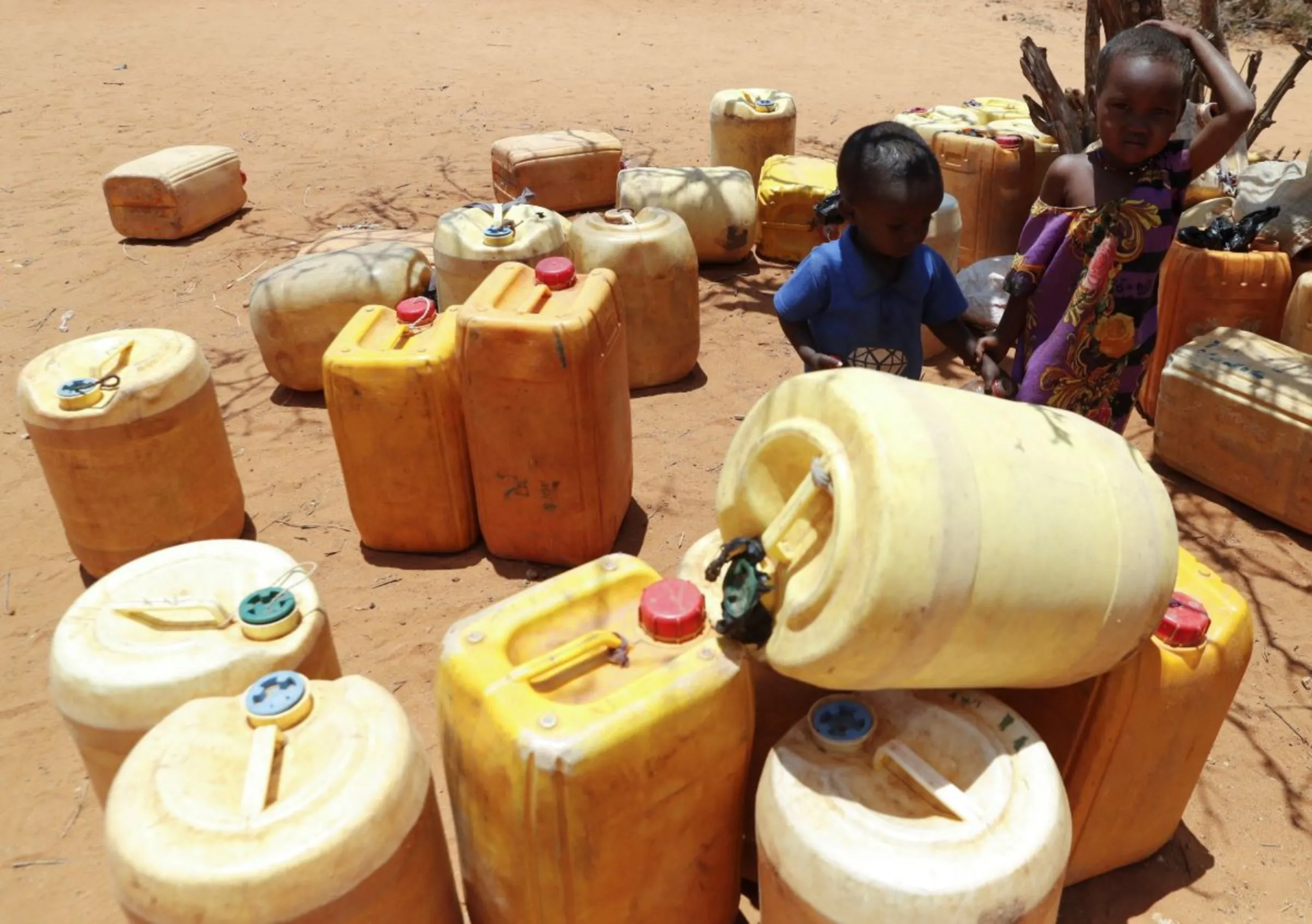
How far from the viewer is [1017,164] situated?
5820 mm

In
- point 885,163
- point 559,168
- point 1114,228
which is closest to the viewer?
point 885,163

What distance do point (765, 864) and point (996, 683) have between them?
576 mm

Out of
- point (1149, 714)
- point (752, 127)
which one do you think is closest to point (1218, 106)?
point (1149, 714)

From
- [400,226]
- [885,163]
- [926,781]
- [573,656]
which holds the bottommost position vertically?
[400,226]

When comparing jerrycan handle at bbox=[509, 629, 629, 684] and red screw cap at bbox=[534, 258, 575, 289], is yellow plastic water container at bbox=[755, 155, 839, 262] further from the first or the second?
jerrycan handle at bbox=[509, 629, 629, 684]

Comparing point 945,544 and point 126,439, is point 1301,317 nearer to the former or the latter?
point 945,544

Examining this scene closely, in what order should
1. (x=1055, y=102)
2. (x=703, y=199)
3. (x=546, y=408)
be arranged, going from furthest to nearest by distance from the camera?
(x=703, y=199)
(x=1055, y=102)
(x=546, y=408)

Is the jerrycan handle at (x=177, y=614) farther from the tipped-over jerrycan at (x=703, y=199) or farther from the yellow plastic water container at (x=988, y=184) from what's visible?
the yellow plastic water container at (x=988, y=184)

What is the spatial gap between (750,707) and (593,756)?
0.39m

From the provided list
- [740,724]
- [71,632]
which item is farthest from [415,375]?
[740,724]

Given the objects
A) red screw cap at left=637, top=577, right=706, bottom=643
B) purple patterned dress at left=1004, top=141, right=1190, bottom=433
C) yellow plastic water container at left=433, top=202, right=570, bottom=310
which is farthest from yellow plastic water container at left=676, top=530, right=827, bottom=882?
yellow plastic water container at left=433, top=202, right=570, bottom=310

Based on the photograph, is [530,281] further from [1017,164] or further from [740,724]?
[1017,164]

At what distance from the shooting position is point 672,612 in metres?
2.05

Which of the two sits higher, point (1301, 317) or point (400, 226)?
point (1301, 317)
